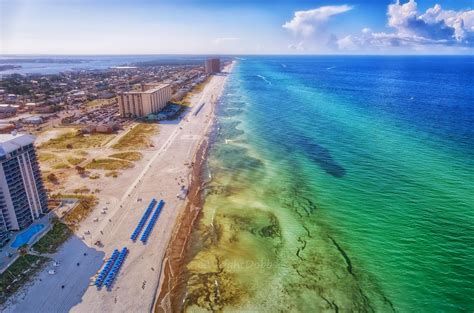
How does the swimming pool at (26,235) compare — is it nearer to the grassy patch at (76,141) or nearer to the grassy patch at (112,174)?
the grassy patch at (112,174)

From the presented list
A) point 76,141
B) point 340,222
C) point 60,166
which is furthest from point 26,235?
point 76,141

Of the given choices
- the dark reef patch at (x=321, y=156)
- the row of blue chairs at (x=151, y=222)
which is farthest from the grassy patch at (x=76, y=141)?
the dark reef patch at (x=321, y=156)

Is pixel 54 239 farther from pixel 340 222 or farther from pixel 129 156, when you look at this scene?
pixel 340 222

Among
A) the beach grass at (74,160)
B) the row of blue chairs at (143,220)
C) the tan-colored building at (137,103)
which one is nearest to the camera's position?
the row of blue chairs at (143,220)

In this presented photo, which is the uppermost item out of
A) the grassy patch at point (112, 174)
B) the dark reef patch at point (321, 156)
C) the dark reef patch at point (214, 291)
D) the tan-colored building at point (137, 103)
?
the tan-colored building at point (137, 103)


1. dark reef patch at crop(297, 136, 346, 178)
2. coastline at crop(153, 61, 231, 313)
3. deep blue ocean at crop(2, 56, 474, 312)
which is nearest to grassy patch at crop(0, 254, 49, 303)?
coastline at crop(153, 61, 231, 313)

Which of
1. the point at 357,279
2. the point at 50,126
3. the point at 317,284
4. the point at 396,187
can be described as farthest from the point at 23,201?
the point at 50,126
